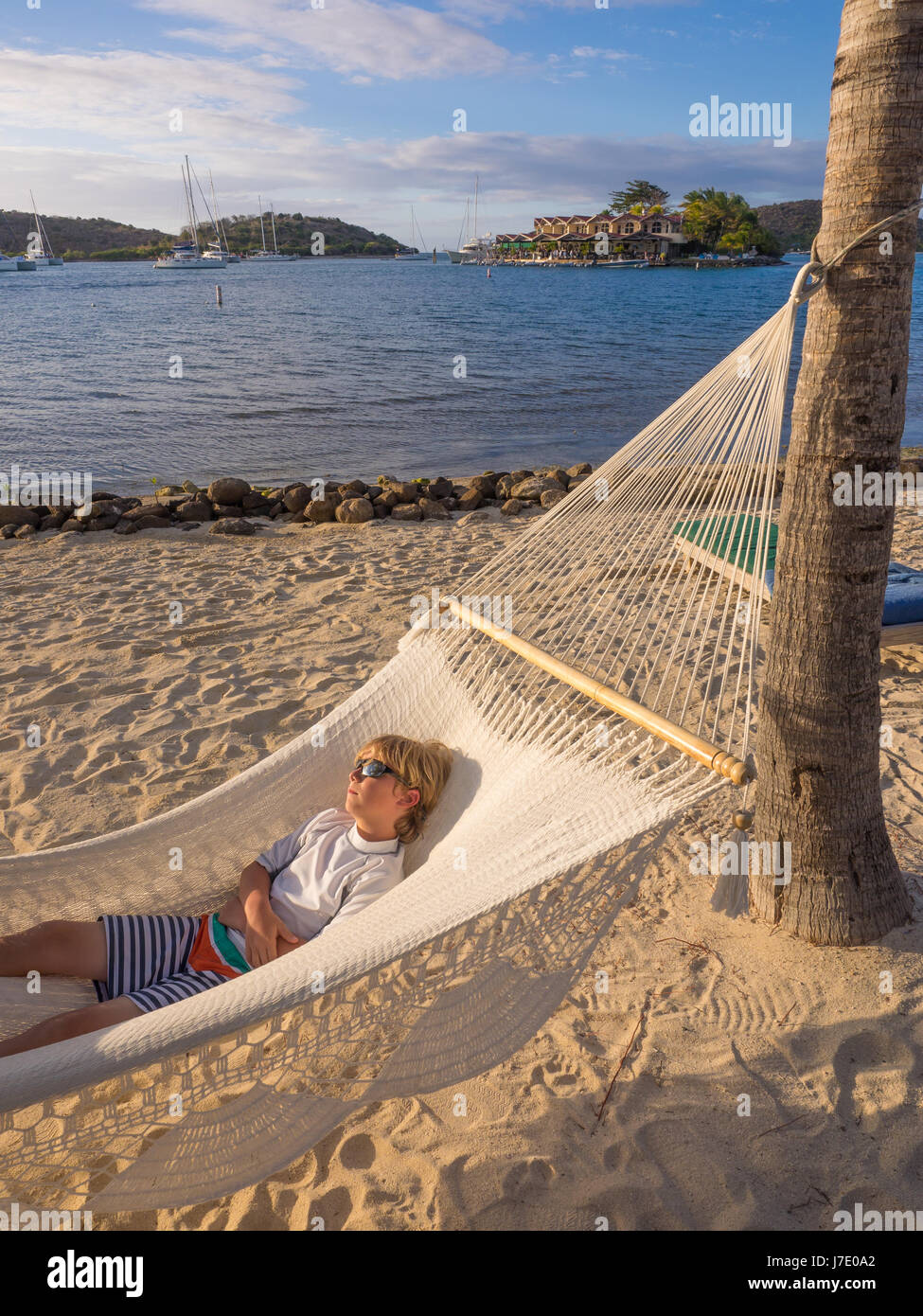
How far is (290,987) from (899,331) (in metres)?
1.29

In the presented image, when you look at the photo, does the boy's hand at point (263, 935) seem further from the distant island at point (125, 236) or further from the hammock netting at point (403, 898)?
the distant island at point (125, 236)

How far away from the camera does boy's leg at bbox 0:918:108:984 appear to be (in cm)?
141

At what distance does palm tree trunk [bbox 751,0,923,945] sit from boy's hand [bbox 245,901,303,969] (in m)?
0.91

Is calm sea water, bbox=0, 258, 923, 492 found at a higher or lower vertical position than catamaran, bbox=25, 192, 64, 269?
lower

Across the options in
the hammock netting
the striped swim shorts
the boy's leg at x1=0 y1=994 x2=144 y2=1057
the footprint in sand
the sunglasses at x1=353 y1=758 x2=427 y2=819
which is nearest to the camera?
the hammock netting

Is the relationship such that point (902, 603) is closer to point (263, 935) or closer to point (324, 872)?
point (324, 872)

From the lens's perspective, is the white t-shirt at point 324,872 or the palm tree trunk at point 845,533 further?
the white t-shirt at point 324,872

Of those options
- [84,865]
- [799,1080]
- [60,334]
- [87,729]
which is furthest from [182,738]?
[60,334]

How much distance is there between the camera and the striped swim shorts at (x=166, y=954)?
4.83 ft

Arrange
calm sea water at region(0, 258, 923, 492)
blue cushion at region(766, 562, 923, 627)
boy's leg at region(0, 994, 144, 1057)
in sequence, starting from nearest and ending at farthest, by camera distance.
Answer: boy's leg at region(0, 994, 144, 1057), blue cushion at region(766, 562, 923, 627), calm sea water at region(0, 258, 923, 492)

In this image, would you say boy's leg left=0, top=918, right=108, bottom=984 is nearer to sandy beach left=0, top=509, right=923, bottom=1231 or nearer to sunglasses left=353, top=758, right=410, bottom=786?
sandy beach left=0, top=509, right=923, bottom=1231

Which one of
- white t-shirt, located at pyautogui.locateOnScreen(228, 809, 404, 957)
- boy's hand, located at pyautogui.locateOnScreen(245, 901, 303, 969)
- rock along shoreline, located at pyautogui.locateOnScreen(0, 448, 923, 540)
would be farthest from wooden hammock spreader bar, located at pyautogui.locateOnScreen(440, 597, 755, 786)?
rock along shoreline, located at pyautogui.locateOnScreen(0, 448, 923, 540)

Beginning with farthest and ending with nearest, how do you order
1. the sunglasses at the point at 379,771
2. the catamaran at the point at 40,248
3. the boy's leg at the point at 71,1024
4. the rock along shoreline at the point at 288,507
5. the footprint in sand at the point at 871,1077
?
the catamaran at the point at 40,248 < the rock along shoreline at the point at 288,507 < the sunglasses at the point at 379,771 < the footprint in sand at the point at 871,1077 < the boy's leg at the point at 71,1024

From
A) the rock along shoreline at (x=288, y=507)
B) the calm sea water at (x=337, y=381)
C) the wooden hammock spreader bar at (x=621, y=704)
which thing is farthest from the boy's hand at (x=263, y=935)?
the calm sea water at (x=337, y=381)
